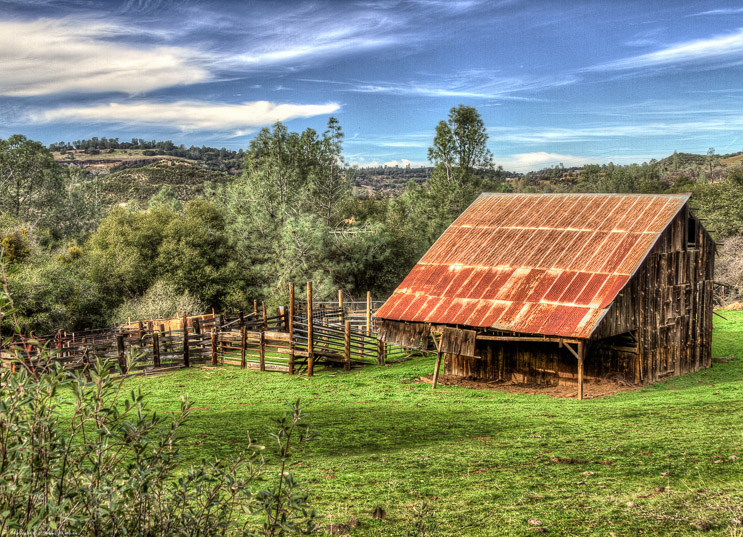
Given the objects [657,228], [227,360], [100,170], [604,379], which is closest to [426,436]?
[604,379]

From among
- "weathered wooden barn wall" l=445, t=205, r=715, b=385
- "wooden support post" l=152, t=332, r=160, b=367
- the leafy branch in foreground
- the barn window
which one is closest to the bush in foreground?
the leafy branch in foreground

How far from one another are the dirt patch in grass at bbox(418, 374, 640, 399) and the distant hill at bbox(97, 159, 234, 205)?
281 ft

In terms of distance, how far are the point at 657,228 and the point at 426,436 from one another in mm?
12596

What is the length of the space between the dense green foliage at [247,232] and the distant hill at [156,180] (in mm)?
33512

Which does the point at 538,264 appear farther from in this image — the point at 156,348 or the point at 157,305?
the point at 157,305

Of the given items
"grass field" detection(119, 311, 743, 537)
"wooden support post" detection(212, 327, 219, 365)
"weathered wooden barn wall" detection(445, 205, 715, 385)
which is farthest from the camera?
"wooden support post" detection(212, 327, 219, 365)

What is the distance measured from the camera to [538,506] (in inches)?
304

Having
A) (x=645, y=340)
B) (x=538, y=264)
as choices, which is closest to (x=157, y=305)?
(x=538, y=264)

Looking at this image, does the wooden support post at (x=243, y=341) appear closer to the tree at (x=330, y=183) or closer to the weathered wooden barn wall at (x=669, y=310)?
the weathered wooden barn wall at (x=669, y=310)

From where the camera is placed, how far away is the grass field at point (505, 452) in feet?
23.9

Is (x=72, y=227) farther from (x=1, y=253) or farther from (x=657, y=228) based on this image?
(x=1, y=253)

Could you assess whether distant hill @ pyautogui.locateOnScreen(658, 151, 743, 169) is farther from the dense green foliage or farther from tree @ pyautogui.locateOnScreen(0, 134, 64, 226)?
tree @ pyautogui.locateOnScreen(0, 134, 64, 226)

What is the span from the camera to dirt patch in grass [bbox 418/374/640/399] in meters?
19.4

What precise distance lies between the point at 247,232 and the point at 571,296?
32.7 meters
